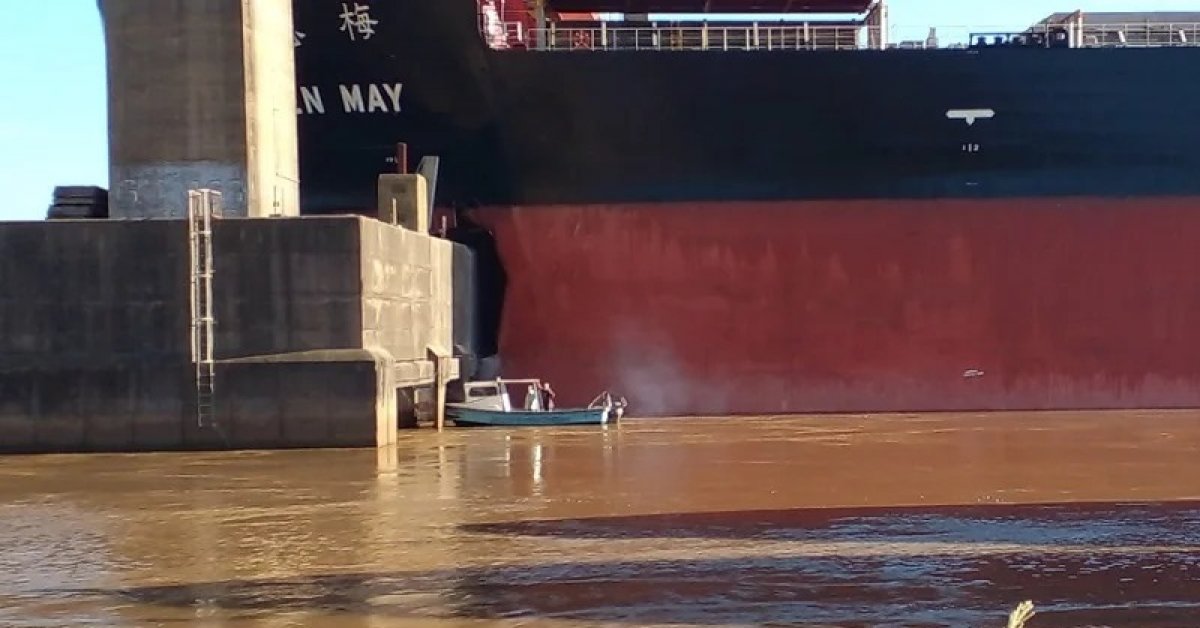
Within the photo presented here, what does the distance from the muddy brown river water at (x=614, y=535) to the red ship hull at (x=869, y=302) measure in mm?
4103

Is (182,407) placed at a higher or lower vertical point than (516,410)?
higher

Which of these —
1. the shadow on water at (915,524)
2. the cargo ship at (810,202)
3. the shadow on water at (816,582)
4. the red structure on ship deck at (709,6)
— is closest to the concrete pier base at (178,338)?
the cargo ship at (810,202)

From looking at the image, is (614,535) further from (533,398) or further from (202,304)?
(533,398)

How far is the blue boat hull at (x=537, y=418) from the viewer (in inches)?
667

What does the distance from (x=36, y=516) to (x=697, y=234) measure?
10.6 m

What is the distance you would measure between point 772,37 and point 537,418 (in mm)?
6439

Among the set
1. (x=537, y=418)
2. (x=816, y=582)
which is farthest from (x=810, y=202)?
(x=816, y=582)

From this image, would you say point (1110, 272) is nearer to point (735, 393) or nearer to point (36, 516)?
point (735, 393)

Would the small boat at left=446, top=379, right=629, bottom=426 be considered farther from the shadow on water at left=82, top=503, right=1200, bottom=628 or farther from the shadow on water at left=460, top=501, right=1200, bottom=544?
the shadow on water at left=82, top=503, right=1200, bottom=628

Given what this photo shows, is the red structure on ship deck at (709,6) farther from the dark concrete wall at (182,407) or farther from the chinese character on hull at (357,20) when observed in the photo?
the dark concrete wall at (182,407)

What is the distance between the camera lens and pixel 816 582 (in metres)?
6.93

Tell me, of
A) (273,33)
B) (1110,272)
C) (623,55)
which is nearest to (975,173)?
(1110,272)

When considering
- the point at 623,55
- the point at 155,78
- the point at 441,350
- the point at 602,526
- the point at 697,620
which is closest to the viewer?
the point at 697,620

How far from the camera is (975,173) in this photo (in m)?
18.4
